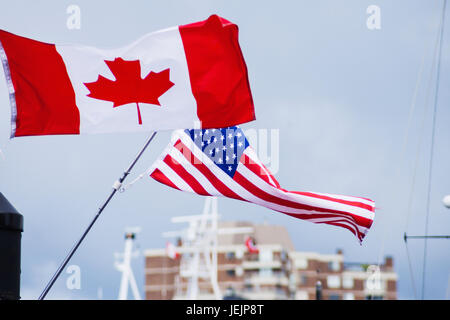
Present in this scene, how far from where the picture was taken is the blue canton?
15328 mm

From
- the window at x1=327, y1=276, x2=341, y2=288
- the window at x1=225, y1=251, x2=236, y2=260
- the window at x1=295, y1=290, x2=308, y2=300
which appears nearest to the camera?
the window at x1=225, y1=251, x2=236, y2=260

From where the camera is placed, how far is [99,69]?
1262cm

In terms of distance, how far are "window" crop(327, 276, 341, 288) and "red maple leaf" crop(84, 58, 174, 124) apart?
145378 millimetres

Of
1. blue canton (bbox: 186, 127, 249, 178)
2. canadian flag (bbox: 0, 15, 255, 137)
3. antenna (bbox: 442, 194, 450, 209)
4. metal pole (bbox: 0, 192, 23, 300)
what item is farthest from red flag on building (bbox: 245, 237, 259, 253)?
metal pole (bbox: 0, 192, 23, 300)

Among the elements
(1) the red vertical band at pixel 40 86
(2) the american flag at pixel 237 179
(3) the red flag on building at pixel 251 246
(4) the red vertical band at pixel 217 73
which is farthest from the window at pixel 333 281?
(1) the red vertical band at pixel 40 86

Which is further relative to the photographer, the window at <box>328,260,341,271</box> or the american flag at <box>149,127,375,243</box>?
the window at <box>328,260,341,271</box>

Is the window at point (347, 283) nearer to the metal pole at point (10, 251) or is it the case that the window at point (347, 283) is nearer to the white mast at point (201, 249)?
the white mast at point (201, 249)

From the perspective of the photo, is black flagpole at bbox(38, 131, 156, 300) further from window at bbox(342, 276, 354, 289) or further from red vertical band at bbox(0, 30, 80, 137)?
window at bbox(342, 276, 354, 289)

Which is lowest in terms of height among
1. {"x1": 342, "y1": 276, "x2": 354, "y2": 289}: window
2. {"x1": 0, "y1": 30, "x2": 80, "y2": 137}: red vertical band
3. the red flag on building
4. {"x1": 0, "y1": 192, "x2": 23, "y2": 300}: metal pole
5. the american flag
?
{"x1": 342, "y1": 276, "x2": 354, "y2": 289}: window

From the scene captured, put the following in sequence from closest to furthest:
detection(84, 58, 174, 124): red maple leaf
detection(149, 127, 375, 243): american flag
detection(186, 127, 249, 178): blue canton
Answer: detection(84, 58, 174, 124): red maple leaf
detection(149, 127, 375, 243): american flag
detection(186, 127, 249, 178): blue canton

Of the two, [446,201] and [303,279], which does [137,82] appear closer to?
[446,201]

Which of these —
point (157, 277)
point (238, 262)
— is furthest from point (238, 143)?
point (157, 277)

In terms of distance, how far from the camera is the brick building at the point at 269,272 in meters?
145

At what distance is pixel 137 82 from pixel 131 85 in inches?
3.3
